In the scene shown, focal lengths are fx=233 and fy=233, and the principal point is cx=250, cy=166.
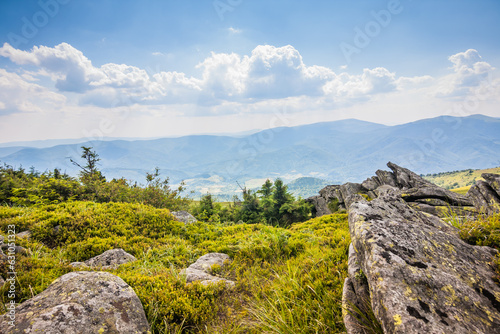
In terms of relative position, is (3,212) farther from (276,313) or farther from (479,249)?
(479,249)

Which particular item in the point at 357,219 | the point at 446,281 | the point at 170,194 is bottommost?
the point at 170,194

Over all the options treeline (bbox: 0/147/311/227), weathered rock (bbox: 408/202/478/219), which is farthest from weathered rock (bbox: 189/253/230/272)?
weathered rock (bbox: 408/202/478/219)

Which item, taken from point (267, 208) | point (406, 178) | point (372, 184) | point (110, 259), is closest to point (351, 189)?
point (372, 184)

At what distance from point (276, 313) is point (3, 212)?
11.3 meters

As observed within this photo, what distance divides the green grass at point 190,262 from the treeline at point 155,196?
3853 mm

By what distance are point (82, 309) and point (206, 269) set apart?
3596 millimetres

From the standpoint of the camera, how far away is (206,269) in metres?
6.83

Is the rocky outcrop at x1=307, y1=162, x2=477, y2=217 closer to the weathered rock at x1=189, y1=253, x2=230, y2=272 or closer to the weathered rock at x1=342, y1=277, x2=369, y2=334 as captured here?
the weathered rock at x1=342, y1=277, x2=369, y2=334

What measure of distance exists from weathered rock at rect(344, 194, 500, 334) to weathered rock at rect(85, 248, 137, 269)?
21.3 feet

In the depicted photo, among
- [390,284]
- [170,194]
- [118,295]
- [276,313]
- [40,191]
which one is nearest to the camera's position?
[390,284]

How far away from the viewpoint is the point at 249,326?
14.0 ft

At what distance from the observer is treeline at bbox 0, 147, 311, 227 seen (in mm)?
14008

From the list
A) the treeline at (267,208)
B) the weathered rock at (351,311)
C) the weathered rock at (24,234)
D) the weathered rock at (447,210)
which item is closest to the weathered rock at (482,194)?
the weathered rock at (447,210)

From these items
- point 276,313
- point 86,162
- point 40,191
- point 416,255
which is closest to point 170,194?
point 40,191
